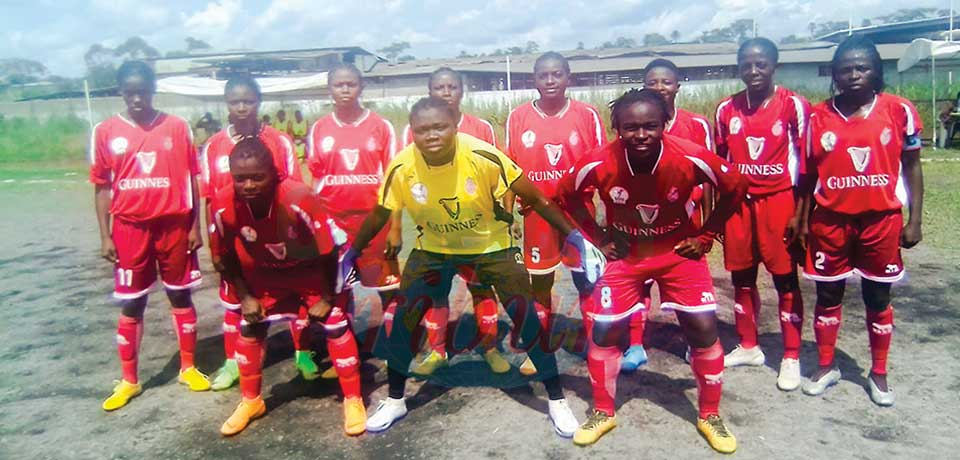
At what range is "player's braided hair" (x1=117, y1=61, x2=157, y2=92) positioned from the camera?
4.52m

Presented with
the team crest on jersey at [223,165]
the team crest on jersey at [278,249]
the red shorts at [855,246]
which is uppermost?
the team crest on jersey at [223,165]

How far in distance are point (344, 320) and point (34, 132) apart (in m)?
21.4

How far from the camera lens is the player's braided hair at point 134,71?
452 cm

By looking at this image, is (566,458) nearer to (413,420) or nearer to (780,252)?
(413,420)

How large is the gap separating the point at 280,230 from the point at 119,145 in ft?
4.55

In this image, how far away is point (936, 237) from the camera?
27.7 ft

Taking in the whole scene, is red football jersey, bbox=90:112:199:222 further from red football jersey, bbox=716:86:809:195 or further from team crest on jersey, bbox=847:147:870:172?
team crest on jersey, bbox=847:147:870:172

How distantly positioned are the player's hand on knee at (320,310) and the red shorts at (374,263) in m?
0.94

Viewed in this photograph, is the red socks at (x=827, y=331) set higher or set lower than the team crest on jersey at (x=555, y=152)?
lower

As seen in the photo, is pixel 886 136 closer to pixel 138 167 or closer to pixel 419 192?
pixel 419 192

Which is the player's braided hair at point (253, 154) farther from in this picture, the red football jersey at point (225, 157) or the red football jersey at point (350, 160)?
the red football jersey at point (350, 160)

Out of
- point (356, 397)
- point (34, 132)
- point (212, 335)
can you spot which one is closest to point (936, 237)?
point (356, 397)

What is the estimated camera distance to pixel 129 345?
4.66 meters

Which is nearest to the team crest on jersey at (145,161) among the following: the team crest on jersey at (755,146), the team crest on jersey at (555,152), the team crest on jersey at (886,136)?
the team crest on jersey at (555,152)
